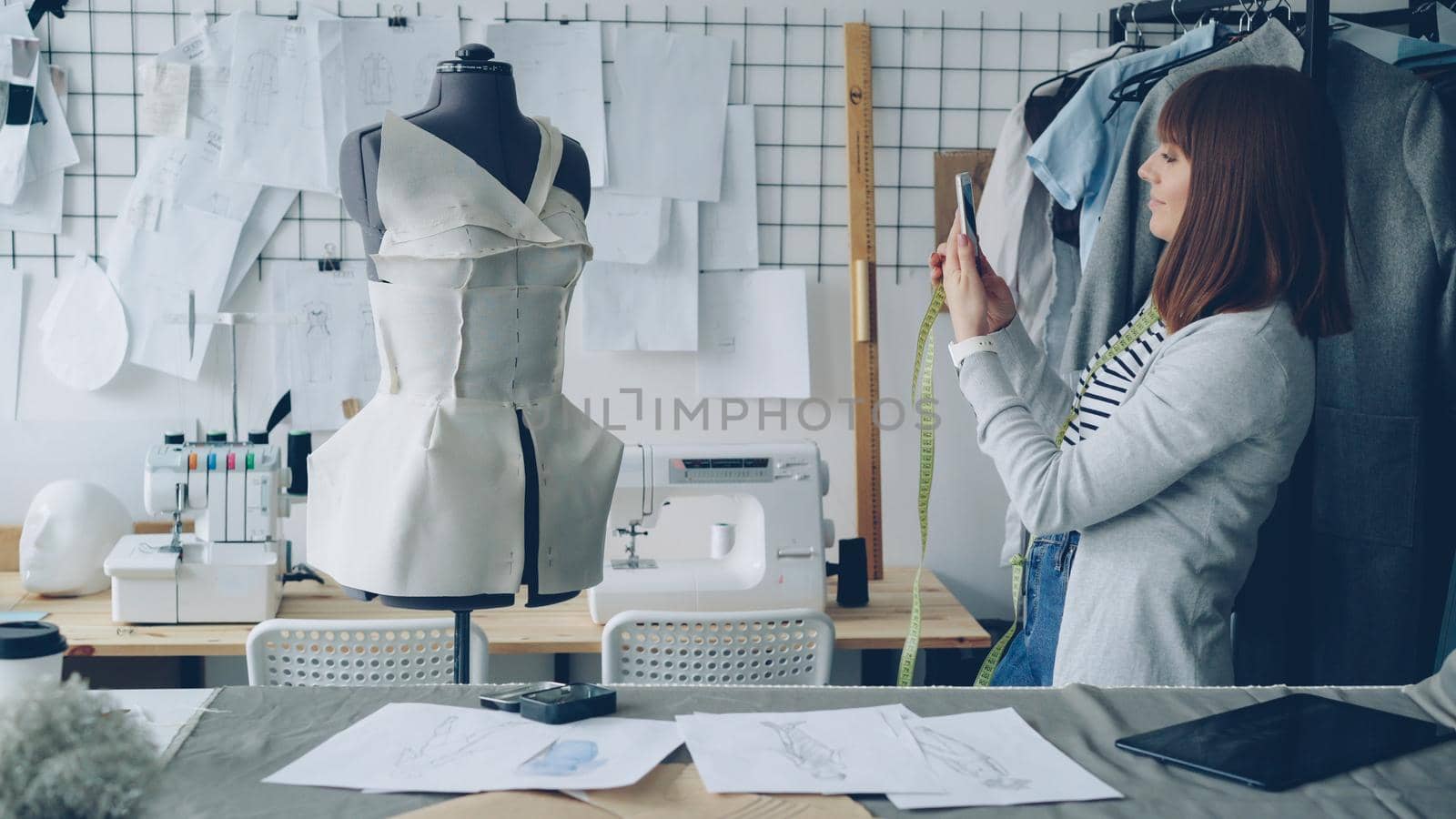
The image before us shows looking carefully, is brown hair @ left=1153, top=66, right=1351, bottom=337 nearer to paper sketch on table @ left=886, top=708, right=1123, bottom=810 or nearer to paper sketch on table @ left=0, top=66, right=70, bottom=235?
paper sketch on table @ left=886, top=708, right=1123, bottom=810

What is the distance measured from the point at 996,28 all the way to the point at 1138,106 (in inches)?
24.2

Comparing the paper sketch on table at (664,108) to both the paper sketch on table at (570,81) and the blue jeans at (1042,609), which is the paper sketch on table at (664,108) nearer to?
the paper sketch on table at (570,81)

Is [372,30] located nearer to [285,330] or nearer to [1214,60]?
[285,330]

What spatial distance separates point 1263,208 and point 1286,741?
0.68m

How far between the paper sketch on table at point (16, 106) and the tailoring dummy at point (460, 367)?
1552 millimetres

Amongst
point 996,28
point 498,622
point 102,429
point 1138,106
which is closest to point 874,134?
point 996,28

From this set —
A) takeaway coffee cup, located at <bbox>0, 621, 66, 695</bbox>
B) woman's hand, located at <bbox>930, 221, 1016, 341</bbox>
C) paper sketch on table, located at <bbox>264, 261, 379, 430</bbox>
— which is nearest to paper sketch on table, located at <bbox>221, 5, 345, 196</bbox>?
paper sketch on table, located at <bbox>264, 261, 379, 430</bbox>

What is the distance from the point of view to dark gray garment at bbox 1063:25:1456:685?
80.2 inches

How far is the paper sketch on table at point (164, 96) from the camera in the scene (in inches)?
113

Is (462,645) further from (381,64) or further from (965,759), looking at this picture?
(381,64)

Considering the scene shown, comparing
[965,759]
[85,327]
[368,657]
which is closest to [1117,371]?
[965,759]

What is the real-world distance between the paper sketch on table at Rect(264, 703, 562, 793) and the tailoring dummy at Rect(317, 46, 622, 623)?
471 millimetres

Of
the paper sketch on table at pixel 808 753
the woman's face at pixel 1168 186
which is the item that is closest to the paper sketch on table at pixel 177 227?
the woman's face at pixel 1168 186

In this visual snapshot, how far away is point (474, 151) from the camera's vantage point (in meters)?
1.75
